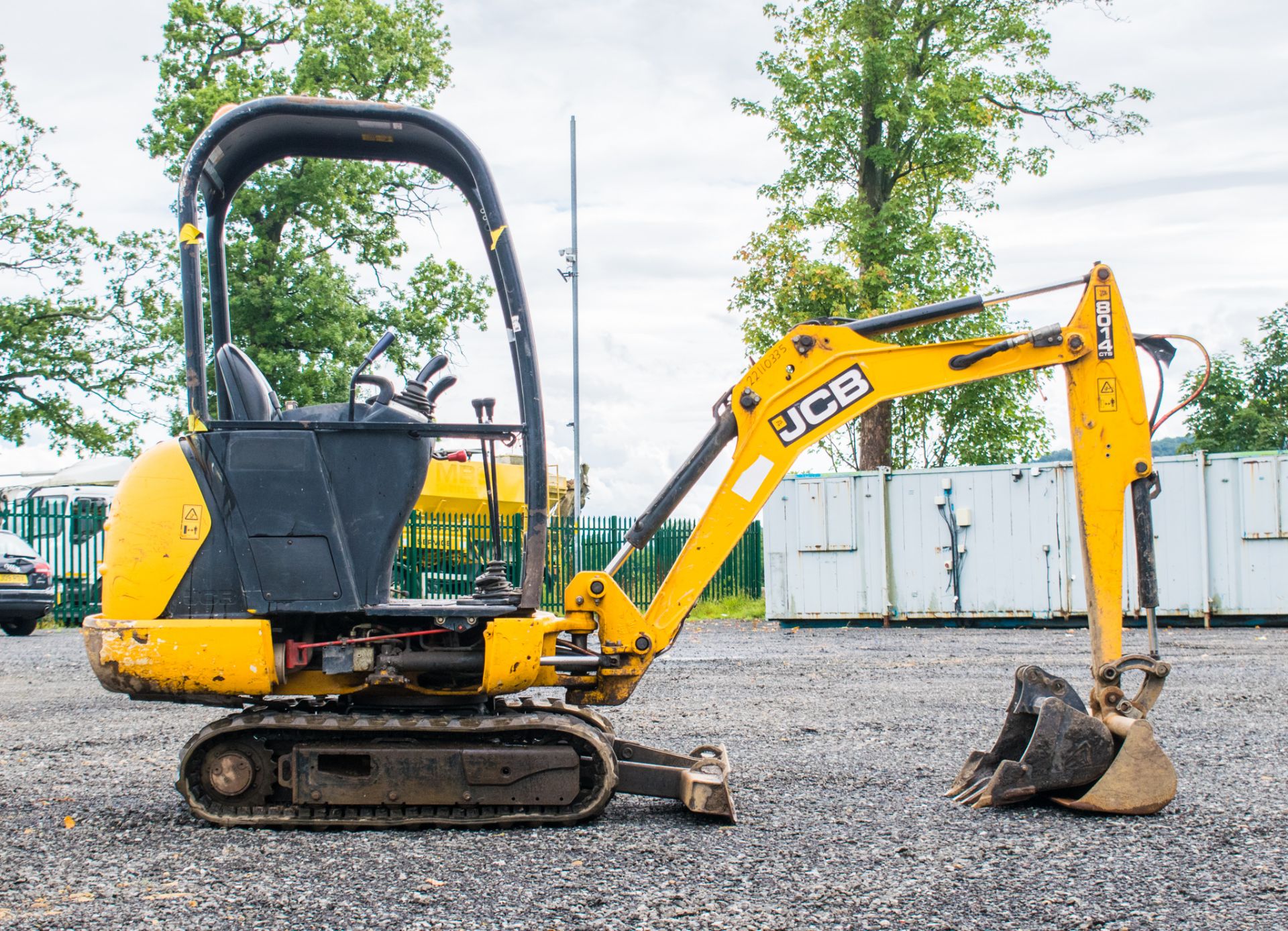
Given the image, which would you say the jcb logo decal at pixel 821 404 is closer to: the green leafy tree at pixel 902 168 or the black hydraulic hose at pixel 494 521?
the black hydraulic hose at pixel 494 521

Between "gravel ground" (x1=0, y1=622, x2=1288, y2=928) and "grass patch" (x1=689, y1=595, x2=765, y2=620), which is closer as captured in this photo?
"gravel ground" (x1=0, y1=622, x2=1288, y2=928)

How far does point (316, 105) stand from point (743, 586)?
60.2 feet

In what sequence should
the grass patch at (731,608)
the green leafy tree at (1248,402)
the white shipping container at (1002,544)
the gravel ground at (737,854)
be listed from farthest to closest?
the green leafy tree at (1248,402), the grass patch at (731,608), the white shipping container at (1002,544), the gravel ground at (737,854)

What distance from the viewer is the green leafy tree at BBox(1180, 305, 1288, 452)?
37.7 m

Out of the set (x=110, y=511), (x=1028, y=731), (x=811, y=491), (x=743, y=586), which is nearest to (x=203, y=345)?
(x=110, y=511)

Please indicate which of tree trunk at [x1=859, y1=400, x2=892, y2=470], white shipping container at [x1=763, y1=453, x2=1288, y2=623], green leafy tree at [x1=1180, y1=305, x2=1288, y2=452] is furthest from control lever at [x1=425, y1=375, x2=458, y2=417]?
green leafy tree at [x1=1180, y1=305, x2=1288, y2=452]

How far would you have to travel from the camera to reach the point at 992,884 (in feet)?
13.1

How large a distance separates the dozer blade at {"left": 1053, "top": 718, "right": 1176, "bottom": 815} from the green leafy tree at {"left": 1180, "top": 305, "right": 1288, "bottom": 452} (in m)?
34.7

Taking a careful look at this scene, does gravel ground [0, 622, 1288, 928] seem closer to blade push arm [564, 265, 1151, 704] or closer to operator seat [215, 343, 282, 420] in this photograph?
blade push arm [564, 265, 1151, 704]

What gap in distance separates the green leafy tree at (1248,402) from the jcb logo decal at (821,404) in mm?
34591

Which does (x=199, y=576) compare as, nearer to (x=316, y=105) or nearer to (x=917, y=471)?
(x=316, y=105)

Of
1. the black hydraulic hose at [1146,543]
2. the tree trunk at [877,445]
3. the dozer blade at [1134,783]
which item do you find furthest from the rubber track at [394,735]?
the tree trunk at [877,445]

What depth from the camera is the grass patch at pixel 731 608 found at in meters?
20.7

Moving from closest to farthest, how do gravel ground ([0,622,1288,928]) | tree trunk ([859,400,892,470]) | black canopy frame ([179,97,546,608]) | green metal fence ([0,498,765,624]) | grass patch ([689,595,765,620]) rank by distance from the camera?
gravel ground ([0,622,1288,928]) < black canopy frame ([179,97,546,608]) < green metal fence ([0,498,765,624]) < grass patch ([689,595,765,620]) < tree trunk ([859,400,892,470])
